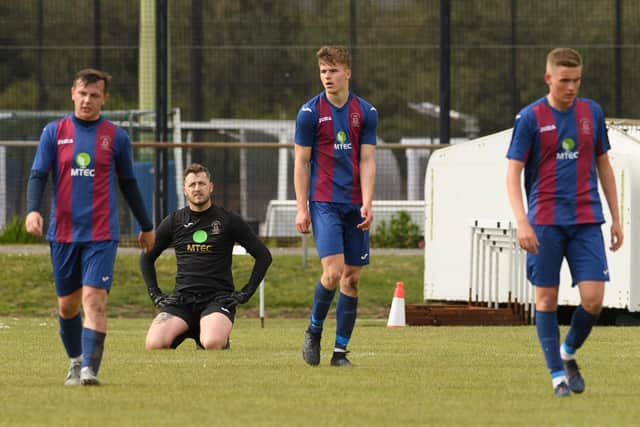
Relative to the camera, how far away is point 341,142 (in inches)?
435

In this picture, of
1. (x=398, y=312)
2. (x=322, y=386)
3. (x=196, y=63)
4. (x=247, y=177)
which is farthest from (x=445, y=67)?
(x=322, y=386)

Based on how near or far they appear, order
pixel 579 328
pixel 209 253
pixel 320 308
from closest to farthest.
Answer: pixel 579 328 → pixel 320 308 → pixel 209 253

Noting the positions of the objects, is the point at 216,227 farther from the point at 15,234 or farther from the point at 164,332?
the point at 15,234

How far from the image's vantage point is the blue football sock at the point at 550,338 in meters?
9.15

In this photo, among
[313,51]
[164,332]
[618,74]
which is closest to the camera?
[164,332]

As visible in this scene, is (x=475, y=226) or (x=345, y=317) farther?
(x=475, y=226)

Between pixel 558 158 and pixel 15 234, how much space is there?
57.2 feet

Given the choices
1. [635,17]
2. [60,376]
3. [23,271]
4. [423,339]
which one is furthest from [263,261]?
[635,17]

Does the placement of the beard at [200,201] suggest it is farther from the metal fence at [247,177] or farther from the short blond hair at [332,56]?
the metal fence at [247,177]

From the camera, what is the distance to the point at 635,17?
28.4 metres

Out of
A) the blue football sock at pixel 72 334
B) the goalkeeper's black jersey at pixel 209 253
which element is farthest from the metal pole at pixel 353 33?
the blue football sock at pixel 72 334

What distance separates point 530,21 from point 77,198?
65.8 ft

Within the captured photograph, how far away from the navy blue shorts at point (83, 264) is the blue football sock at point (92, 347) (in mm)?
263

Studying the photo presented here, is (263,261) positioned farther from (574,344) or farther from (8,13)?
(8,13)
